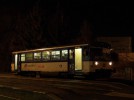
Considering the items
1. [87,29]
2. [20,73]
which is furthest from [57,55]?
[87,29]

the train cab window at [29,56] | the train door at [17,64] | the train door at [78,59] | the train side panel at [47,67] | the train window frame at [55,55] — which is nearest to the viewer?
the train door at [78,59]

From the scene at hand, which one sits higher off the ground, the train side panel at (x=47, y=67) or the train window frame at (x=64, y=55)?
the train window frame at (x=64, y=55)

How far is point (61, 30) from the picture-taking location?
176ft

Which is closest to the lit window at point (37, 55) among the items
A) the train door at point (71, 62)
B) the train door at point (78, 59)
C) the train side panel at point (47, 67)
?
the train side panel at point (47, 67)

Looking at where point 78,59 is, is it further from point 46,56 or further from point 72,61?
point 46,56

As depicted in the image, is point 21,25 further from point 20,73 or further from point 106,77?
point 106,77

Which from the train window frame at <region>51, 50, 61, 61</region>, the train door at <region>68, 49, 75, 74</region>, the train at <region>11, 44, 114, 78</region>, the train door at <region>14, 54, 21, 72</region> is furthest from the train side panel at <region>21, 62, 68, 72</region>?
the train door at <region>14, 54, 21, 72</region>

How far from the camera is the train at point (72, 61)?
2934cm

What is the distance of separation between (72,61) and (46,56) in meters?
4.23

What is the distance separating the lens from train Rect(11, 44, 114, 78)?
29.3 metres

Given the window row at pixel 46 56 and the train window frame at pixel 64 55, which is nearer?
the train window frame at pixel 64 55

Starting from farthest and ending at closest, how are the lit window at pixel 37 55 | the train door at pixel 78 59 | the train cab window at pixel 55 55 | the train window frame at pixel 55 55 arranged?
the lit window at pixel 37 55 < the train cab window at pixel 55 55 < the train window frame at pixel 55 55 < the train door at pixel 78 59

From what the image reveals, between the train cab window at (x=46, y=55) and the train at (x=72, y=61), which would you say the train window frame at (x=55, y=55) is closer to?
the train at (x=72, y=61)

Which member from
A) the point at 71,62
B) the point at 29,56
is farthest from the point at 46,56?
the point at 71,62
